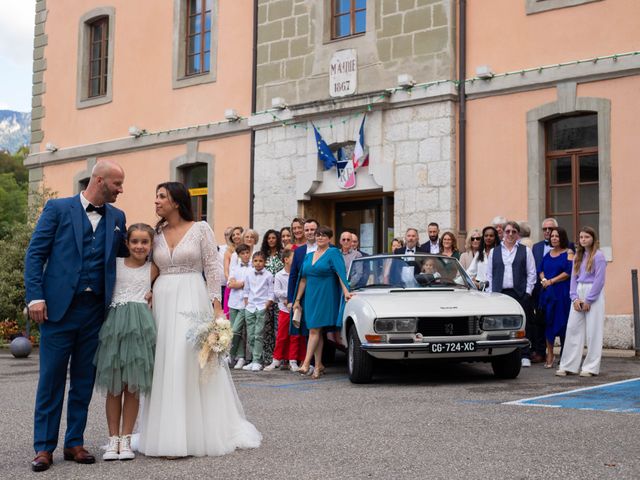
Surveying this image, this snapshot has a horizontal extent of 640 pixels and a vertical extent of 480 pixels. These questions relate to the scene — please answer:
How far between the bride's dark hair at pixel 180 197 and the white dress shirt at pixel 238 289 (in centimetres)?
596

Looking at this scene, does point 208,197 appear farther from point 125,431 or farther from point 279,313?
A: point 125,431

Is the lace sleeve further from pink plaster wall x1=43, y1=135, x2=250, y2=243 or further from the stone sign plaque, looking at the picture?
pink plaster wall x1=43, y1=135, x2=250, y2=243

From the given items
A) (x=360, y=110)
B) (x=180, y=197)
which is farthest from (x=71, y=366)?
(x=360, y=110)

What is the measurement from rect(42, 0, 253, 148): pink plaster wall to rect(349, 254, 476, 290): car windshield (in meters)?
9.02

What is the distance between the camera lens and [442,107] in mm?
15773

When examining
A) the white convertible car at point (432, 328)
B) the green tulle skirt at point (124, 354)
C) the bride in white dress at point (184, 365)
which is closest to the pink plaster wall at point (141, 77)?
the white convertible car at point (432, 328)

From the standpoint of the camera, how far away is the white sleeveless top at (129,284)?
19.3 feet

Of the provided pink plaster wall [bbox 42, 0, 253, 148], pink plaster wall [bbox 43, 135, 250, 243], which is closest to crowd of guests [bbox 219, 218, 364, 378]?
pink plaster wall [bbox 43, 135, 250, 243]

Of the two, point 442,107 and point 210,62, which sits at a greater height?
point 210,62

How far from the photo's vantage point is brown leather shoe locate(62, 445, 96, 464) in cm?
569

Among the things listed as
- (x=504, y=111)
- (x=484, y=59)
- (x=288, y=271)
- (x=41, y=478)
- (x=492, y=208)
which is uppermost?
(x=484, y=59)

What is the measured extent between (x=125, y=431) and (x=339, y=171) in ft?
39.2

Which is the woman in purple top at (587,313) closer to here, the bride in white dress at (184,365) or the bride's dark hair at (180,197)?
the bride in white dress at (184,365)

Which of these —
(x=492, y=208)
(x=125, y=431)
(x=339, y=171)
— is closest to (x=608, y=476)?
(x=125, y=431)
